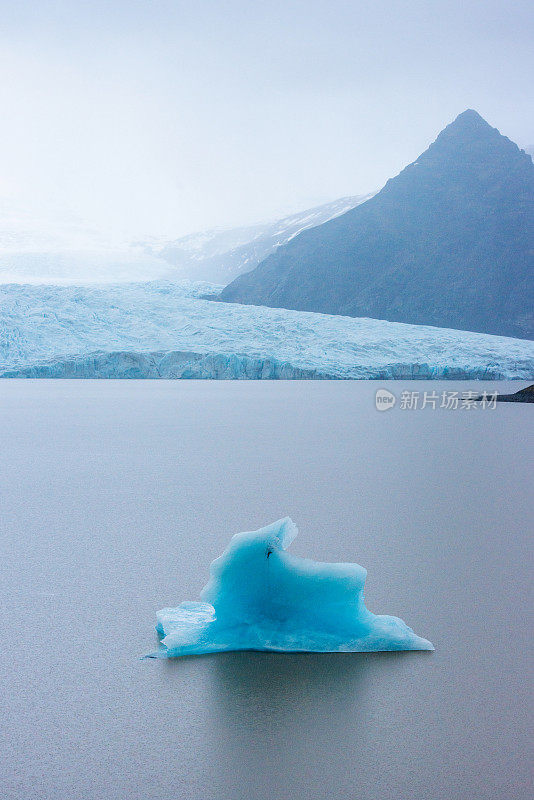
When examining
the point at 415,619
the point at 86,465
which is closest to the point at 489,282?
the point at 86,465

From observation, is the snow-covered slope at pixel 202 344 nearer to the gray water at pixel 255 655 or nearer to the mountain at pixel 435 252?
the gray water at pixel 255 655

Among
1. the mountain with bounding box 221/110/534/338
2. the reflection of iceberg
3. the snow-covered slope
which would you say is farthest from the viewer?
the mountain with bounding box 221/110/534/338

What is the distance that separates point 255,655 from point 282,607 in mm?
149

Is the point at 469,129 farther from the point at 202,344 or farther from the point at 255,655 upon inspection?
the point at 255,655

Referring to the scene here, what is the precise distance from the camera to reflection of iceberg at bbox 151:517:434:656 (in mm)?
2102

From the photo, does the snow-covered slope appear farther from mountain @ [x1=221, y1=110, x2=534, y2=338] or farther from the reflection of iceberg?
the reflection of iceberg

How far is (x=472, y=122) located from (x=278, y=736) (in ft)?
178

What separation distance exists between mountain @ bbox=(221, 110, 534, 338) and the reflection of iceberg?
1629 inches

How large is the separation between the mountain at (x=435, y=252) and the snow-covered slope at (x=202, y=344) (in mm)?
17769

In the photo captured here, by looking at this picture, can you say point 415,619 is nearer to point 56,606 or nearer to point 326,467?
point 56,606

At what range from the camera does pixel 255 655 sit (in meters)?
2.06

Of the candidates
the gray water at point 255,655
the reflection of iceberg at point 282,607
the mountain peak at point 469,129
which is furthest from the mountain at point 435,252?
the reflection of iceberg at point 282,607

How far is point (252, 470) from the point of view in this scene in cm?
585

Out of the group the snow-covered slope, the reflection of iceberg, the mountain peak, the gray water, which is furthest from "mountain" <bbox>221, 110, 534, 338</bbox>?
the reflection of iceberg
